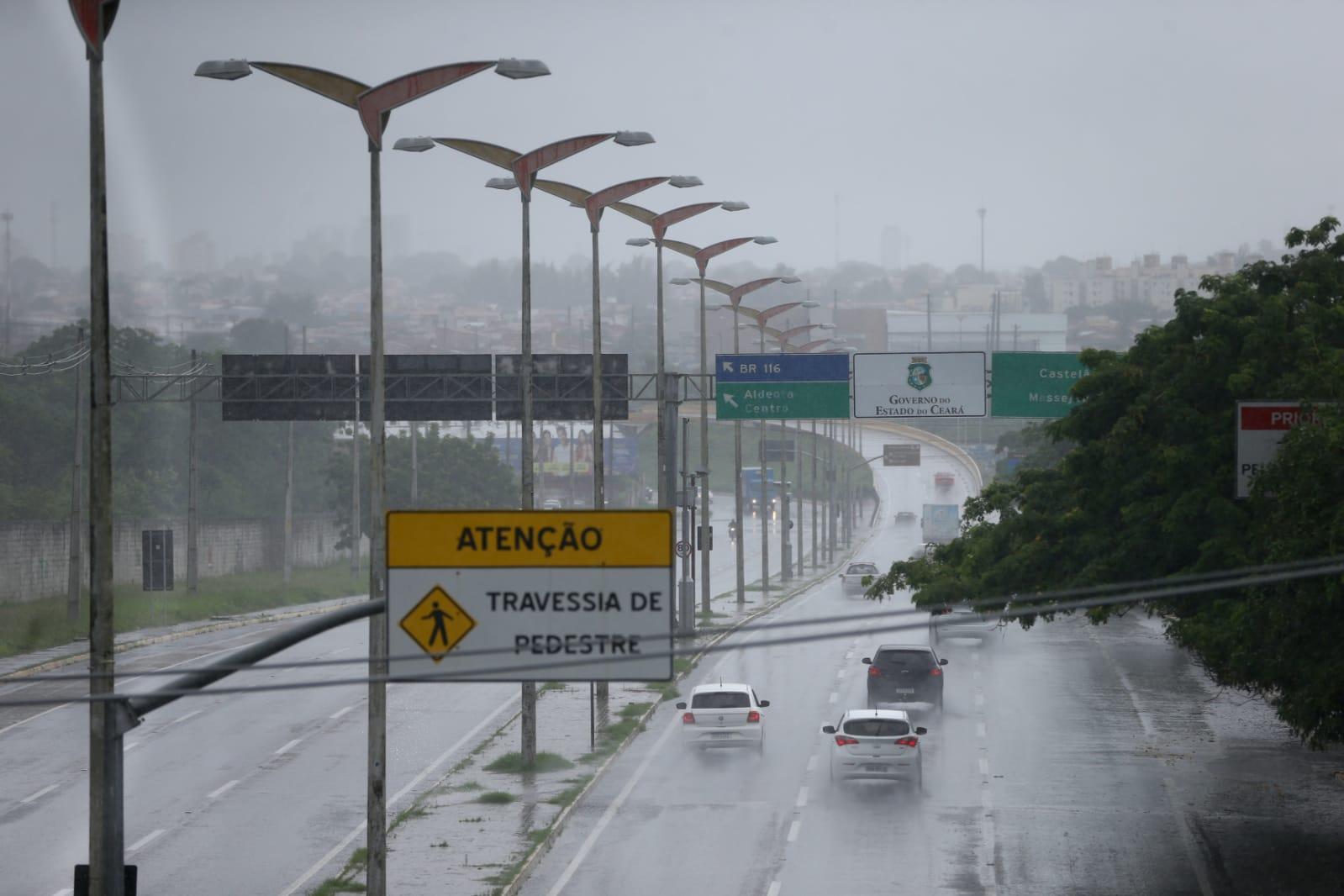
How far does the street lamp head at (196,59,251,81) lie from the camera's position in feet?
70.8

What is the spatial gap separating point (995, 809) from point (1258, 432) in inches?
367

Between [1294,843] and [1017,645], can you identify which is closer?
[1294,843]

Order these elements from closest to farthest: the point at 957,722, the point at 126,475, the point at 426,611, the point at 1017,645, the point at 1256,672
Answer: the point at 426,611 → the point at 1256,672 → the point at 957,722 → the point at 1017,645 → the point at 126,475

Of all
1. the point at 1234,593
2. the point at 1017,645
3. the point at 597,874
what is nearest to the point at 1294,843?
the point at 1234,593

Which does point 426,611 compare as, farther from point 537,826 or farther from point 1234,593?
point 1234,593

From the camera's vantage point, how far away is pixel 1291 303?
28484 mm

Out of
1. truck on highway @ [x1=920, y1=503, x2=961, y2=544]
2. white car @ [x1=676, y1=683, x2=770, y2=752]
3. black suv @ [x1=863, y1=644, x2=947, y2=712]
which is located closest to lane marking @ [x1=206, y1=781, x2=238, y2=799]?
white car @ [x1=676, y1=683, x2=770, y2=752]

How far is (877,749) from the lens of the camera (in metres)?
32.8

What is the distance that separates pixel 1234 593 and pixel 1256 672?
9.43ft

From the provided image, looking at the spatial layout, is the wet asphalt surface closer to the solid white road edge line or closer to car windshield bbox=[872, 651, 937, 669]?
the solid white road edge line

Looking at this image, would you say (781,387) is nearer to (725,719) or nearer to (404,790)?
(725,719)

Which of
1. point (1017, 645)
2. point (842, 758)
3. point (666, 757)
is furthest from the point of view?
point (1017, 645)

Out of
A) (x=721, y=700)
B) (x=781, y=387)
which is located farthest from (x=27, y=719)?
(x=781, y=387)

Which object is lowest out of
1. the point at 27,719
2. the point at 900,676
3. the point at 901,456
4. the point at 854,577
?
the point at 27,719
